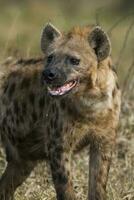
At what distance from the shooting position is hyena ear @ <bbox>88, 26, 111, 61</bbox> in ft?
29.5

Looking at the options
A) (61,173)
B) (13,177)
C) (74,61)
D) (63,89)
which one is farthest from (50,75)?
(13,177)

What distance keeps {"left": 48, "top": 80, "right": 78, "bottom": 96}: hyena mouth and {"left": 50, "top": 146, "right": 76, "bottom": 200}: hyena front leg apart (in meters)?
0.48

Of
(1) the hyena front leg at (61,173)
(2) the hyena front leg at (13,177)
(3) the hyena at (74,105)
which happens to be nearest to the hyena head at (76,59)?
(3) the hyena at (74,105)

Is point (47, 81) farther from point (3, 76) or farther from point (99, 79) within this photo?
point (3, 76)

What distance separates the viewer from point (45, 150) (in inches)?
364

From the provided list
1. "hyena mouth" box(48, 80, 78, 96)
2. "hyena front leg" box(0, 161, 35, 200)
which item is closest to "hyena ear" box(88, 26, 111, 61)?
"hyena mouth" box(48, 80, 78, 96)

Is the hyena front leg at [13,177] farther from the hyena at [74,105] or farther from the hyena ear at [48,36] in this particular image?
the hyena ear at [48,36]

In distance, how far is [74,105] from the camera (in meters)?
9.07

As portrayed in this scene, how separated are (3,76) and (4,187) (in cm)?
92

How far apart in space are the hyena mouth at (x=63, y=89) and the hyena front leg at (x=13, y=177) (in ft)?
3.77

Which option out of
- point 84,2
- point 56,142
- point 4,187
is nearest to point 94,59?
point 56,142

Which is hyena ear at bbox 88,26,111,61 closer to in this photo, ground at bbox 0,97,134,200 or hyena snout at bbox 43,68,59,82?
hyena snout at bbox 43,68,59,82

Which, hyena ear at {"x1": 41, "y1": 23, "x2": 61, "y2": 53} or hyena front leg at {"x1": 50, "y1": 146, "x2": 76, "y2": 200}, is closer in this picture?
hyena front leg at {"x1": 50, "y1": 146, "x2": 76, "y2": 200}

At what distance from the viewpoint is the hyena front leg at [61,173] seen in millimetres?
9016
